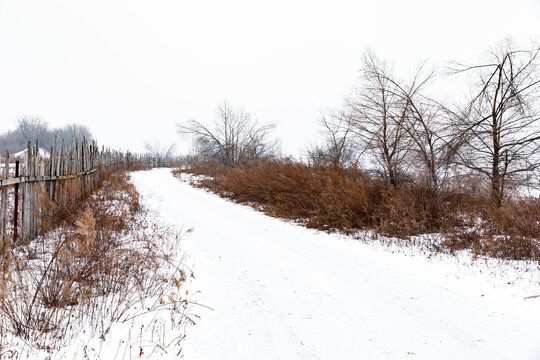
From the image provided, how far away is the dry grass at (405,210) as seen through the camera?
498 centimetres

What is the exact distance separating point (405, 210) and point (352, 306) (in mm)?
4347

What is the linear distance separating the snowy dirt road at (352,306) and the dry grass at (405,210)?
1.06 meters


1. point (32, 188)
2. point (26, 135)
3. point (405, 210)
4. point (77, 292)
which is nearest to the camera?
point (77, 292)

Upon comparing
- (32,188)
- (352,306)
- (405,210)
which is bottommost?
(352,306)

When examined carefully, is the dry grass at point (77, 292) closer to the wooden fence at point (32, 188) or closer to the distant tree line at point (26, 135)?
the wooden fence at point (32, 188)

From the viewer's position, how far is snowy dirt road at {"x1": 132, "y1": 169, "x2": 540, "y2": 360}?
228 cm

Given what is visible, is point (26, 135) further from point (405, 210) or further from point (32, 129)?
point (405, 210)

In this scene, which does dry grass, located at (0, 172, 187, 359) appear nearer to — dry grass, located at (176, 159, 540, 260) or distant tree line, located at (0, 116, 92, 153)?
dry grass, located at (176, 159, 540, 260)

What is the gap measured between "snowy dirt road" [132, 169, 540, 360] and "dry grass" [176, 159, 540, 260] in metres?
1.06

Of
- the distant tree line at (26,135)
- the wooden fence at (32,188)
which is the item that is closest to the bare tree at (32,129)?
the distant tree line at (26,135)

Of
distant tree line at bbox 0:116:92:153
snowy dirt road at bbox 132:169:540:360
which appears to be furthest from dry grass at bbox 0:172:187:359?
distant tree line at bbox 0:116:92:153

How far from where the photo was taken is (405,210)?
259 inches

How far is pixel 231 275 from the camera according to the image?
3.85m

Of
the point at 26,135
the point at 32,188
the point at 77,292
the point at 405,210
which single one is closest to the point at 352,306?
the point at 77,292
